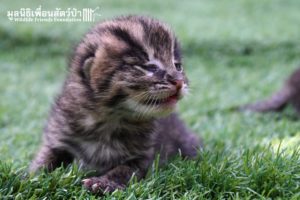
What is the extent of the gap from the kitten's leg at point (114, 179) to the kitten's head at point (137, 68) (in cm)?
39

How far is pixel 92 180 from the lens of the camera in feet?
10.8

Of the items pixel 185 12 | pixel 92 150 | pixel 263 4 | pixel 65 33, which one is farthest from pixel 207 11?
pixel 92 150

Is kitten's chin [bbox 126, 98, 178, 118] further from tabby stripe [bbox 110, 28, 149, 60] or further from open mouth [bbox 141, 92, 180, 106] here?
tabby stripe [bbox 110, 28, 149, 60]

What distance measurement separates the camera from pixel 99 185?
3273 millimetres

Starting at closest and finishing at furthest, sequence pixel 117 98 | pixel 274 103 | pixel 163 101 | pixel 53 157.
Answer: pixel 163 101
pixel 117 98
pixel 53 157
pixel 274 103

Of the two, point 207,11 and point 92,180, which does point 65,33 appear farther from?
point 92,180

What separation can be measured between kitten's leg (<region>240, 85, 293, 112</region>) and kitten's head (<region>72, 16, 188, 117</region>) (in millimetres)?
3143

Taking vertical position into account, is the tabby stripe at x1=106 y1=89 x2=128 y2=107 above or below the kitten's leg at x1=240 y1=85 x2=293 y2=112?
above

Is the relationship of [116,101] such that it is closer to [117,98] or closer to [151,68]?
[117,98]

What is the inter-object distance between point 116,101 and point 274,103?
368 cm

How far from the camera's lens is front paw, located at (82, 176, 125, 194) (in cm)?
325

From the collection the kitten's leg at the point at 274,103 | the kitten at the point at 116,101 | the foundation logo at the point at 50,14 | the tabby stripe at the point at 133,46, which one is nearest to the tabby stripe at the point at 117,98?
the kitten at the point at 116,101

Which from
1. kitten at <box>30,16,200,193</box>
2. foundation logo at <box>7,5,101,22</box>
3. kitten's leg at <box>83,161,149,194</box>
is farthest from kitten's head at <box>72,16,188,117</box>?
foundation logo at <box>7,5,101,22</box>

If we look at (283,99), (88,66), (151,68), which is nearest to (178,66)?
(151,68)
